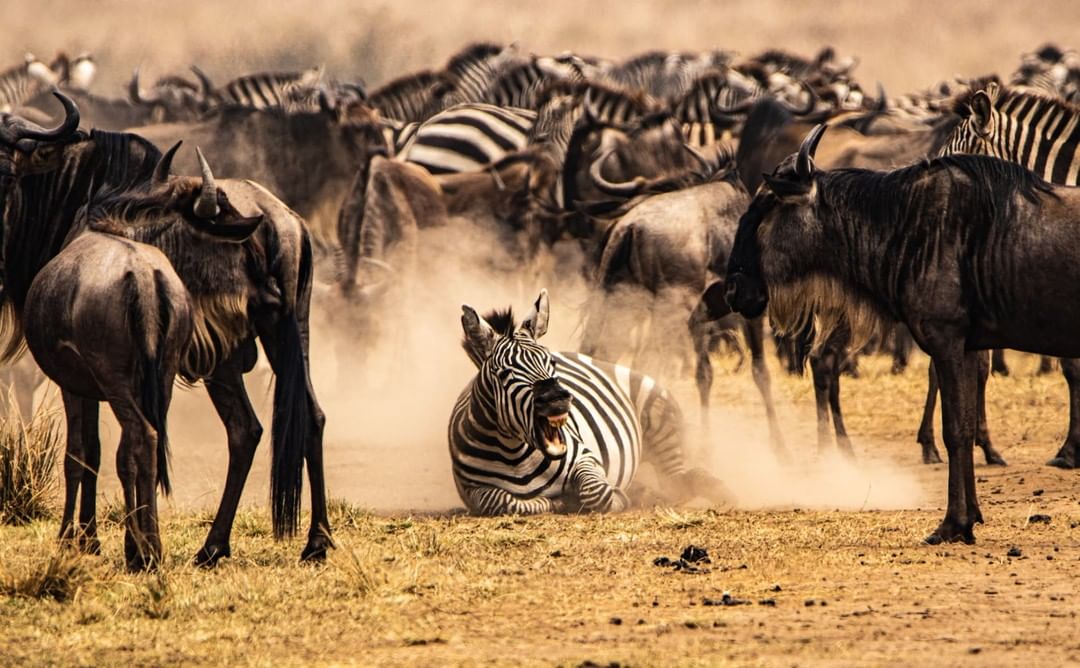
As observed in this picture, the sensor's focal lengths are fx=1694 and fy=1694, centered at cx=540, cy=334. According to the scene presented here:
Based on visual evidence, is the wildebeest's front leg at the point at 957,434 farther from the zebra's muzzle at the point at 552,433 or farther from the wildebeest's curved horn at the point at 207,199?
the wildebeest's curved horn at the point at 207,199

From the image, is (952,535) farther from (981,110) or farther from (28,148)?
(981,110)

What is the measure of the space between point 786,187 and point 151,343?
9.39 feet

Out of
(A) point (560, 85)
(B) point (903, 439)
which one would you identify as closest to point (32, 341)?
(B) point (903, 439)

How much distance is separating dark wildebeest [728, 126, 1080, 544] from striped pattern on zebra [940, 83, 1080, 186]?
13.5ft

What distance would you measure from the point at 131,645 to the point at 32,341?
143 cm

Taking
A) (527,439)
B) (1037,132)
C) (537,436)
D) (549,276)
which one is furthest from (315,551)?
(549,276)

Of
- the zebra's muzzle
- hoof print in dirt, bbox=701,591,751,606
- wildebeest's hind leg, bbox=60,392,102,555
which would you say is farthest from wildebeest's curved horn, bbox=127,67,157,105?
hoof print in dirt, bbox=701,591,751,606

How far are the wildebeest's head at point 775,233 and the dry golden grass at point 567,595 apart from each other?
111 centimetres

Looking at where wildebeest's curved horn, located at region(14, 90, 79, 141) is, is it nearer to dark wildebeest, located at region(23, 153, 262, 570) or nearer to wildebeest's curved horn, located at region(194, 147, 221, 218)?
dark wildebeest, located at region(23, 153, 262, 570)

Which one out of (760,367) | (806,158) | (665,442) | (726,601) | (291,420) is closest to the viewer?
(726,601)

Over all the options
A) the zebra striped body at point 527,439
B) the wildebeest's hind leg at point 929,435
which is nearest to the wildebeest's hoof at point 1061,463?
the wildebeest's hind leg at point 929,435

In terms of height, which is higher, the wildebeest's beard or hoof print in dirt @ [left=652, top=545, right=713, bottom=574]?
the wildebeest's beard

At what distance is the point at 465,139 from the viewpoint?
19.1 meters

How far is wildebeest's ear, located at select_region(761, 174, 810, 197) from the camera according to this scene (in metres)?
7.33
